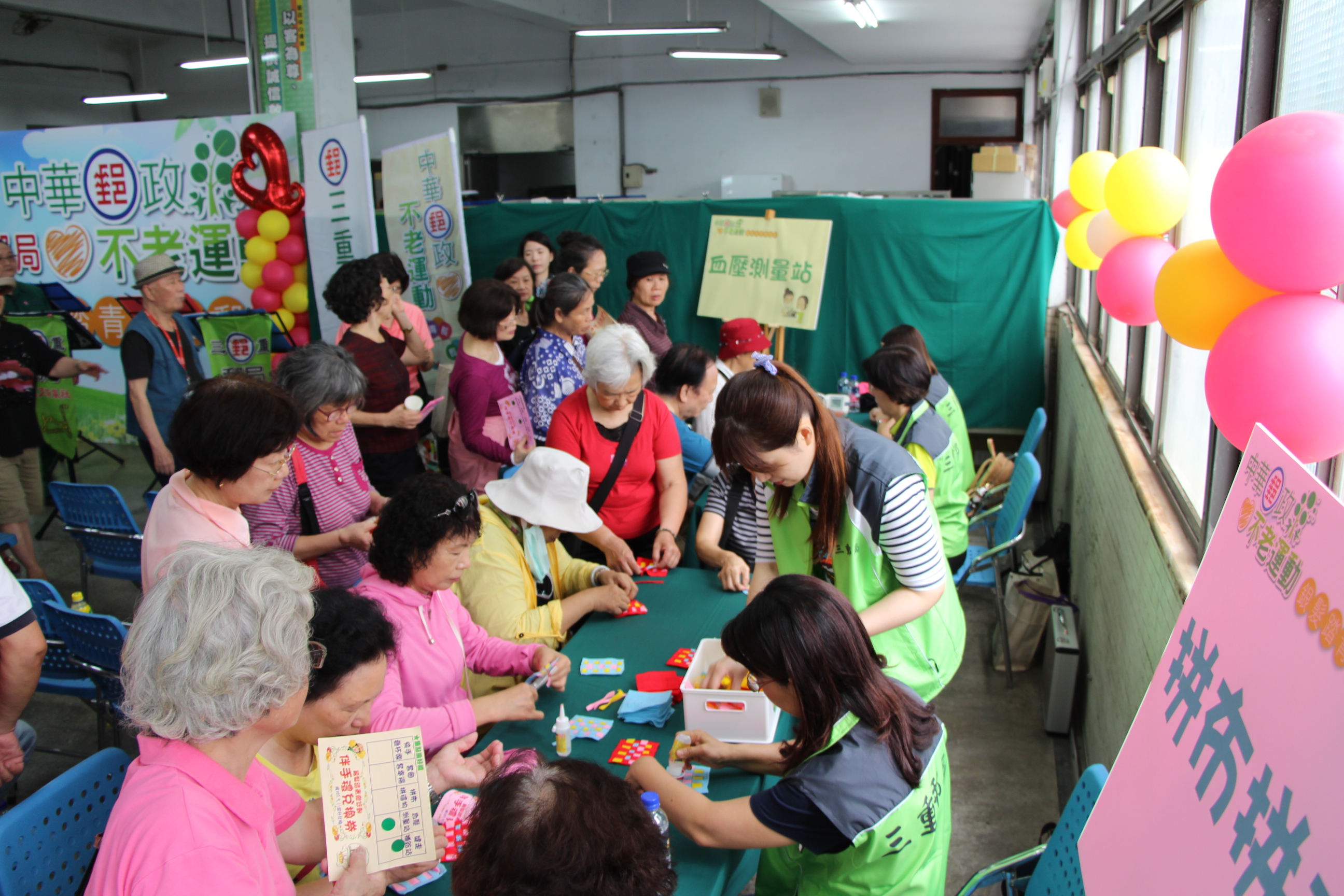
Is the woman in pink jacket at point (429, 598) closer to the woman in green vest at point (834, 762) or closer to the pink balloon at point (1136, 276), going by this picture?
the woman in green vest at point (834, 762)

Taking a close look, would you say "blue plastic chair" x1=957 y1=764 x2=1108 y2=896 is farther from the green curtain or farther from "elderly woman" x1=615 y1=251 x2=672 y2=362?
the green curtain

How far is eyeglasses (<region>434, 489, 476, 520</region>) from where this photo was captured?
207cm

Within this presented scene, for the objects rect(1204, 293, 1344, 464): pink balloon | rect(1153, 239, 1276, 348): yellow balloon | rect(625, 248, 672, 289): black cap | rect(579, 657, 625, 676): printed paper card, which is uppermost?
rect(625, 248, 672, 289): black cap

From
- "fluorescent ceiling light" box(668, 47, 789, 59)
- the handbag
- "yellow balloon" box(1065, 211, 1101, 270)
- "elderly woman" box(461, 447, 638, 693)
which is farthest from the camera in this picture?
"fluorescent ceiling light" box(668, 47, 789, 59)

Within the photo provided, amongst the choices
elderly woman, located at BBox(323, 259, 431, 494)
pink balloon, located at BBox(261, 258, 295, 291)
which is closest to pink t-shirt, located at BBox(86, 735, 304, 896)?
elderly woman, located at BBox(323, 259, 431, 494)

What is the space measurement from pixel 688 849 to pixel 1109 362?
367cm

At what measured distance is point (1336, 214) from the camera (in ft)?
3.56

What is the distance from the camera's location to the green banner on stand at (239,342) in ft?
19.7

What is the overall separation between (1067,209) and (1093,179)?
0.73 metres

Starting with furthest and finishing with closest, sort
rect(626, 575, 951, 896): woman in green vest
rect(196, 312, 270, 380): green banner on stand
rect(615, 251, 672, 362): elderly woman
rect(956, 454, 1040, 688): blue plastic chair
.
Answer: rect(196, 312, 270, 380): green banner on stand < rect(615, 251, 672, 362): elderly woman < rect(956, 454, 1040, 688): blue plastic chair < rect(626, 575, 951, 896): woman in green vest

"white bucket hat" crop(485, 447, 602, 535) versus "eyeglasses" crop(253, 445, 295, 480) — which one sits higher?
"eyeglasses" crop(253, 445, 295, 480)

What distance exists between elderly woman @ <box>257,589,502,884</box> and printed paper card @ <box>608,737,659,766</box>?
18.2 inches

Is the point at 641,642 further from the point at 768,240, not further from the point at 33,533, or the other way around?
the point at 33,533

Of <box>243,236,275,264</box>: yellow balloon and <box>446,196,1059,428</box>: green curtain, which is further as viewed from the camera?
<box>446,196,1059,428</box>: green curtain
